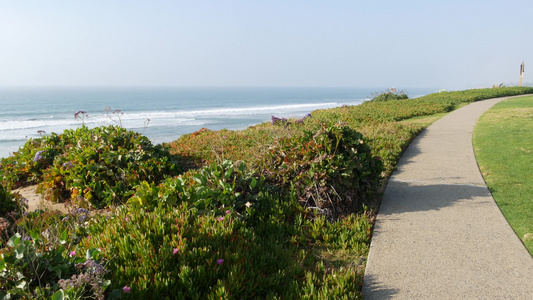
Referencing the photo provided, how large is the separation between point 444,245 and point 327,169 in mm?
1708

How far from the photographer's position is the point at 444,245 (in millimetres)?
4117

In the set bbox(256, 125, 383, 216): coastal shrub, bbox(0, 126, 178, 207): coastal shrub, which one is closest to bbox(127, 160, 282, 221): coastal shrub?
bbox(256, 125, 383, 216): coastal shrub

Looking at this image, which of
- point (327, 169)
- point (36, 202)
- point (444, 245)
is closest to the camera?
point (444, 245)

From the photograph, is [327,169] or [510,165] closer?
[327,169]

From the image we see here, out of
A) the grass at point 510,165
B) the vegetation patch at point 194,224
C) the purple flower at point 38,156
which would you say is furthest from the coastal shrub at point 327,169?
the purple flower at point 38,156

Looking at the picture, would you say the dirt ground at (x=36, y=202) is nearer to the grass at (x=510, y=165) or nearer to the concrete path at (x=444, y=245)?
the concrete path at (x=444, y=245)

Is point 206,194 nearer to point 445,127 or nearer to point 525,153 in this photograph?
point 525,153

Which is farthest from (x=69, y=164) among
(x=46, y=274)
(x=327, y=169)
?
(x=327, y=169)

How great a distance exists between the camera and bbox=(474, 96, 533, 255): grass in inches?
195

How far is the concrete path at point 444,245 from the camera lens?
3.33 m

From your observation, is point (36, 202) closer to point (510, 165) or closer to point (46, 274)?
point (46, 274)

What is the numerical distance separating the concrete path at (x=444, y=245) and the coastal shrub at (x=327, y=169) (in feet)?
1.75

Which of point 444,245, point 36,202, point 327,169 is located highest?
point 327,169

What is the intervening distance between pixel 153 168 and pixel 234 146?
3005 millimetres
